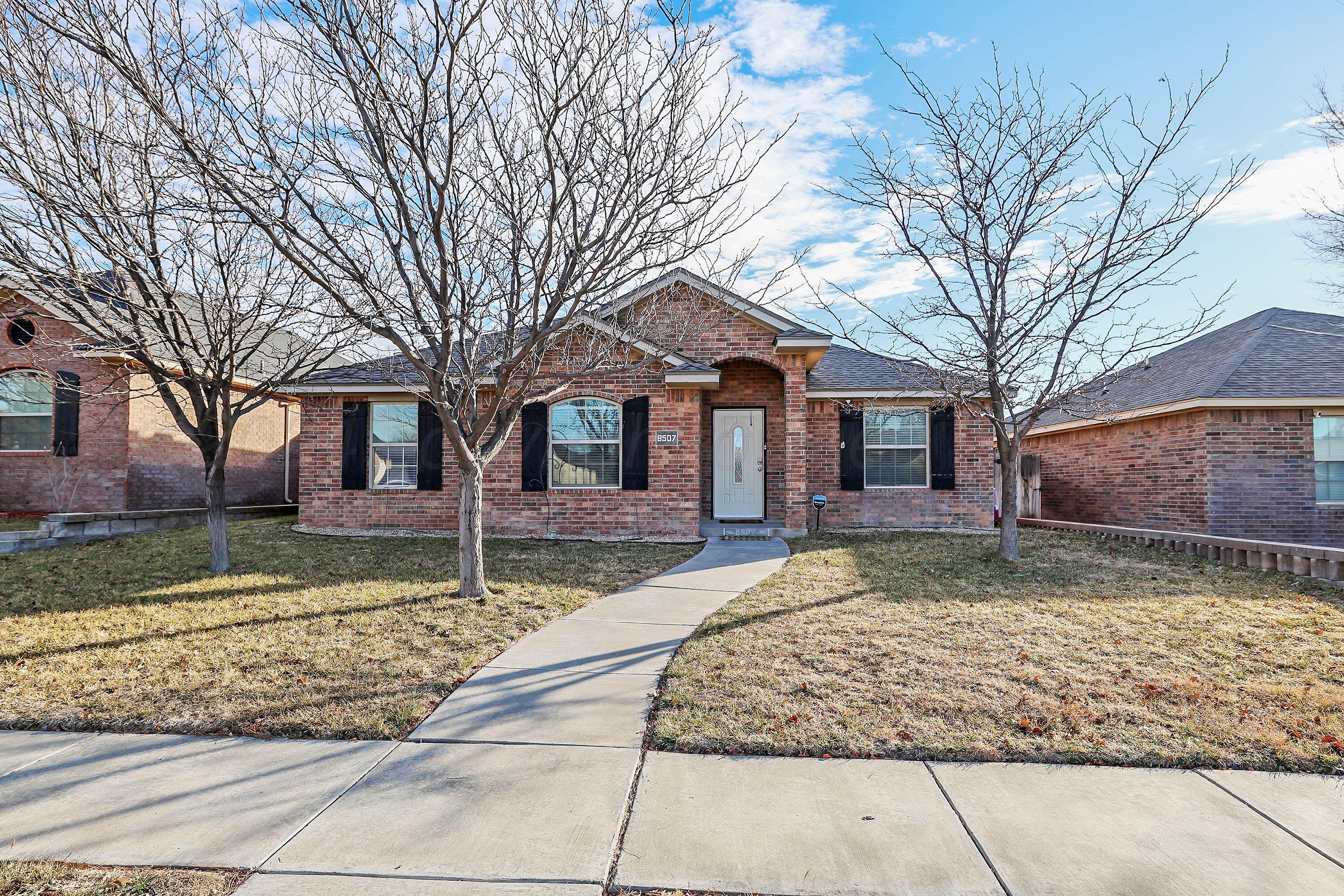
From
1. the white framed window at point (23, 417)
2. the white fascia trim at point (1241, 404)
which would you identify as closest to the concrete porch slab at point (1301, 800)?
the white fascia trim at point (1241, 404)

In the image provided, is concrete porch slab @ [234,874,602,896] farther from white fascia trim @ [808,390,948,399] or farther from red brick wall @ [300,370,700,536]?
white fascia trim @ [808,390,948,399]

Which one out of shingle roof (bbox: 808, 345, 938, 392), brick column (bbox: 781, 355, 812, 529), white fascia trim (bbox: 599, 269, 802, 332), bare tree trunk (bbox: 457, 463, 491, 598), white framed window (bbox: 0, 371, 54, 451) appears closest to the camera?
bare tree trunk (bbox: 457, 463, 491, 598)

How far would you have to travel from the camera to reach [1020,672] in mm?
4945

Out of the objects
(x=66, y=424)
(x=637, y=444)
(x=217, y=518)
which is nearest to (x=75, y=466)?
(x=66, y=424)

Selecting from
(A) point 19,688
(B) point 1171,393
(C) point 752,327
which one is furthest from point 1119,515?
(A) point 19,688

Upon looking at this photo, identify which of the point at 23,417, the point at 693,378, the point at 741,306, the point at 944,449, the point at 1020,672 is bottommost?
the point at 1020,672

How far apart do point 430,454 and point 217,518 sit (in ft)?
14.1

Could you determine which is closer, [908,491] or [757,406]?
[908,491]

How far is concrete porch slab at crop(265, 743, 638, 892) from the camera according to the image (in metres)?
2.66

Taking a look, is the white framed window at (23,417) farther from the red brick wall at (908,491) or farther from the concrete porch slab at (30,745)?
the red brick wall at (908,491)

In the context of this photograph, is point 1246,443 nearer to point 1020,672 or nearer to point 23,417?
point 1020,672

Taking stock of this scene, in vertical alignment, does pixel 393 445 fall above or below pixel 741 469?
above

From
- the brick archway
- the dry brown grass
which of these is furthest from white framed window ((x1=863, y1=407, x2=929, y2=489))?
the dry brown grass

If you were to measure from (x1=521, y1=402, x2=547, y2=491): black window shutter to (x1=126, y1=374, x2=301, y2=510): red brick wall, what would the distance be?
191 inches
